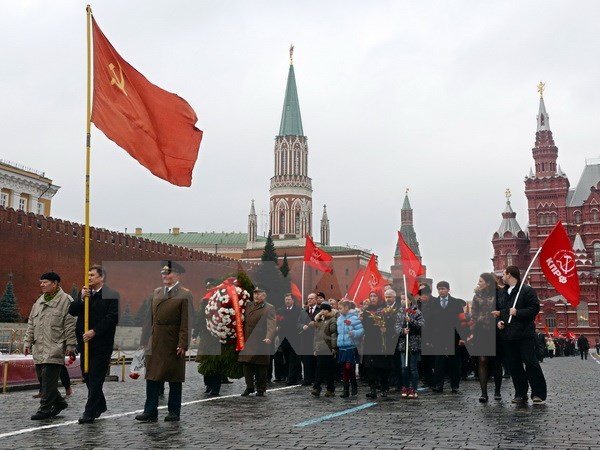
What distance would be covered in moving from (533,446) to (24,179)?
182ft

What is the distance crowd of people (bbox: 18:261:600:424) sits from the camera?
7.84m

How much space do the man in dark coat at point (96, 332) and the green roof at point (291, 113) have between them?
96.5m

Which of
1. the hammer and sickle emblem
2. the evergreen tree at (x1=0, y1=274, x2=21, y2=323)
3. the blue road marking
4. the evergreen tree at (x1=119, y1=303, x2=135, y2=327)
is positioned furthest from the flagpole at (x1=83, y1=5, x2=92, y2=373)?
the evergreen tree at (x1=119, y1=303, x2=135, y2=327)

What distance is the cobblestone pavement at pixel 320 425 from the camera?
20.8 feet

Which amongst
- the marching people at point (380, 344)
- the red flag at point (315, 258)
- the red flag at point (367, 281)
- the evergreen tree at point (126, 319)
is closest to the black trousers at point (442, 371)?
the marching people at point (380, 344)

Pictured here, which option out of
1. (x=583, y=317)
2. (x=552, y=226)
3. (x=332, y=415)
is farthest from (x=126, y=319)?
(x=552, y=226)

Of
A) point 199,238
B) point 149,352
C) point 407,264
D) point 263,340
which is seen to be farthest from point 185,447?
point 199,238

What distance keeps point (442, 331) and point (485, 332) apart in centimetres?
196

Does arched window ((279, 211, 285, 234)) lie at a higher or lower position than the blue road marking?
higher

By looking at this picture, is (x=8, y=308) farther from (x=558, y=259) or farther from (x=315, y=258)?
(x=558, y=259)

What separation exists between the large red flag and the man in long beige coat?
113 inches

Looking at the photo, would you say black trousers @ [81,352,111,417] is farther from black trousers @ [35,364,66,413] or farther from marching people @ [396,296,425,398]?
marching people @ [396,296,425,398]

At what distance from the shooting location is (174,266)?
823 cm

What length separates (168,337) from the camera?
25.5 feet
